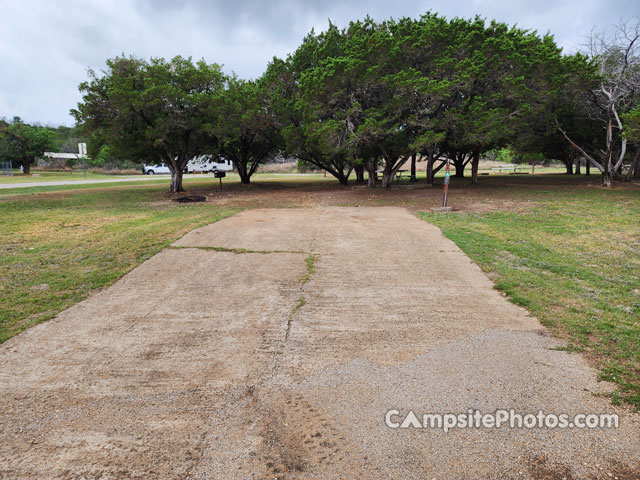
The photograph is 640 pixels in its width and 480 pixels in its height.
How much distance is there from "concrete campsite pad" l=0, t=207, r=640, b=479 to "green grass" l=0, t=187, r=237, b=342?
543 mm

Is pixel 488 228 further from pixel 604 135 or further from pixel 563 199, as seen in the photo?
pixel 604 135

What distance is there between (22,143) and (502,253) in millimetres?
52239

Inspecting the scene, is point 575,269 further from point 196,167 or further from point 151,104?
point 196,167

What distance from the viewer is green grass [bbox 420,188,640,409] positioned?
331 cm

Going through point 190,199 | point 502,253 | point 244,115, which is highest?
point 244,115

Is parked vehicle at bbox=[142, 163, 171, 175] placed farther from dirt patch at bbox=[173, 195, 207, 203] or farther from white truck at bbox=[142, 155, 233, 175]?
dirt patch at bbox=[173, 195, 207, 203]

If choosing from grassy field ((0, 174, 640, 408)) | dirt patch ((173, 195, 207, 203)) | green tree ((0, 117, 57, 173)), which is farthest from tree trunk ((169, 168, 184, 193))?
green tree ((0, 117, 57, 173))

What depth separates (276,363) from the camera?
308 cm

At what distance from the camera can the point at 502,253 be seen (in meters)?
6.77

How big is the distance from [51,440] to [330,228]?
7.50m

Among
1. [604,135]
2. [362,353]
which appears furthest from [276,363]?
[604,135]

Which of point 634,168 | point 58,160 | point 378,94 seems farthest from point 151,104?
point 58,160

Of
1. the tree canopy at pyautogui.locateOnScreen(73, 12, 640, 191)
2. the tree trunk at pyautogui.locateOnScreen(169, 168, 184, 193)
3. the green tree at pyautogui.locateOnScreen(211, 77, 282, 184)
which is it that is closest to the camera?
the tree canopy at pyautogui.locateOnScreen(73, 12, 640, 191)

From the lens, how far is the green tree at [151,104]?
53.5 feet
